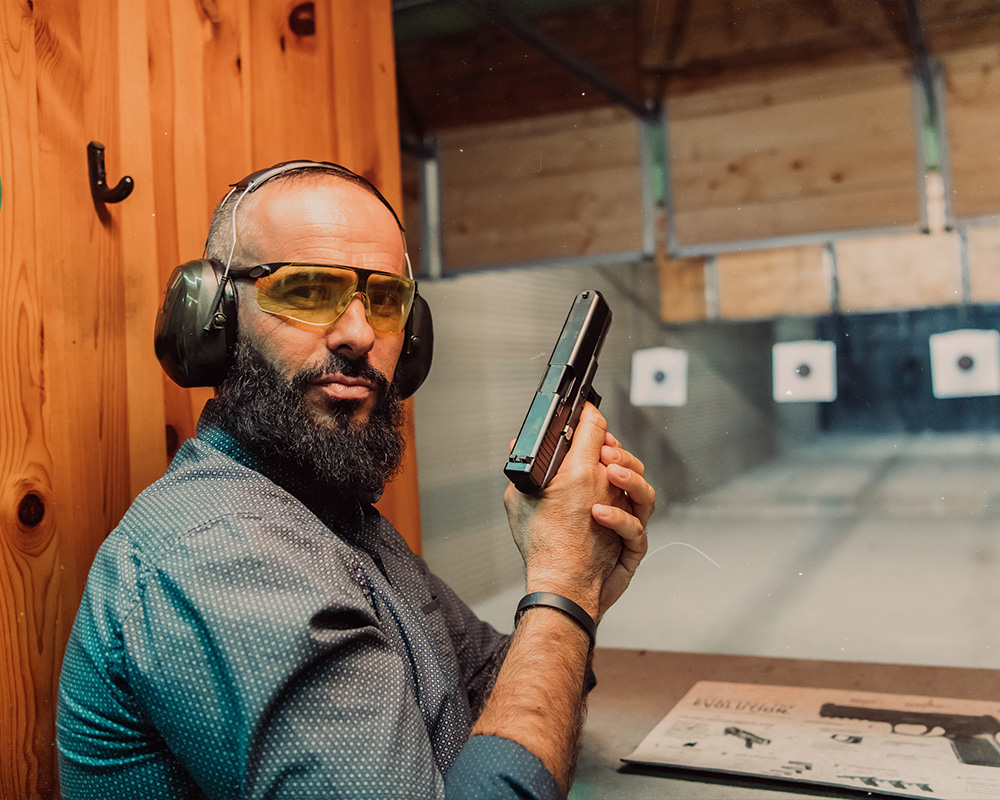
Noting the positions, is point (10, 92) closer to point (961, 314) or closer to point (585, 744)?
point (585, 744)

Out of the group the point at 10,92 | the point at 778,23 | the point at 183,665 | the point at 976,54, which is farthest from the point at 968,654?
the point at 10,92

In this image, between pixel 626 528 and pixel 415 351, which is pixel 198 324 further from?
pixel 626 528

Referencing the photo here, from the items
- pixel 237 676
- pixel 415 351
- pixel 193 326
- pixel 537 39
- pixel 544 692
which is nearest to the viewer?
pixel 237 676

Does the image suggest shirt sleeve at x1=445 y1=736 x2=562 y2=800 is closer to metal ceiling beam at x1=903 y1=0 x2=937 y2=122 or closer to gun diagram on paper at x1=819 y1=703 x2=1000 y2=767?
gun diagram on paper at x1=819 y1=703 x2=1000 y2=767

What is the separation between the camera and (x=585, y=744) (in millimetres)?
1151

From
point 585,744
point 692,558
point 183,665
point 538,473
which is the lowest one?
point 585,744

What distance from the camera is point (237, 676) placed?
0.54 m

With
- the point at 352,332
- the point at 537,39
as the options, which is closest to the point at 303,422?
the point at 352,332

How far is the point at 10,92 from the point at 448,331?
2.95 feet

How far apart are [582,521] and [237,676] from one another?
355 mm

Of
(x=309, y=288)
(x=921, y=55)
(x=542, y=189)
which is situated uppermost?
(x=921, y=55)

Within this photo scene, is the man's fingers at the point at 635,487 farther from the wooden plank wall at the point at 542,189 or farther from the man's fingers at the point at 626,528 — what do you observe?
the wooden plank wall at the point at 542,189

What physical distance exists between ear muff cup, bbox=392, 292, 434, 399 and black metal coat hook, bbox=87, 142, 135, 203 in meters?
0.32

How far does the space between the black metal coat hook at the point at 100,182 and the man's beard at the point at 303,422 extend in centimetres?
20
